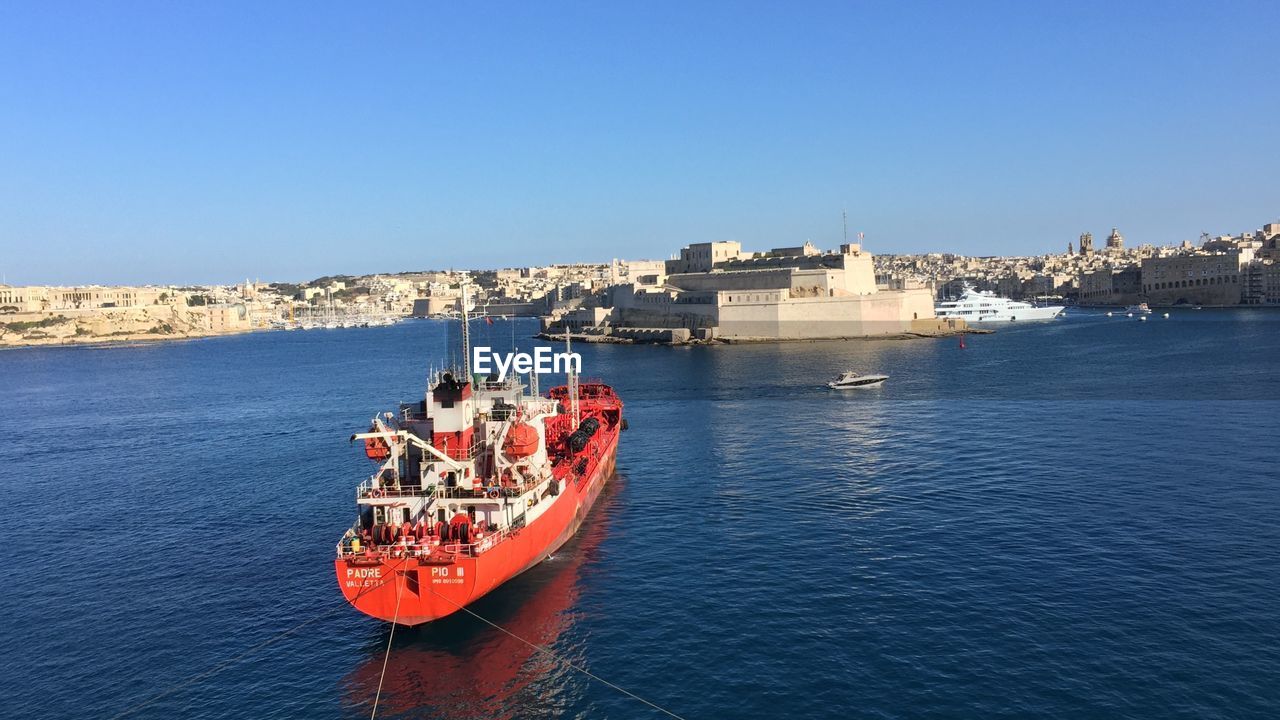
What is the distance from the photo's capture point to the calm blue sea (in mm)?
16266

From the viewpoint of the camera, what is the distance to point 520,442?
73.7 ft

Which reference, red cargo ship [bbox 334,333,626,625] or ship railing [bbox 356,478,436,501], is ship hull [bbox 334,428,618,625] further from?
ship railing [bbox 356,478,436,501]

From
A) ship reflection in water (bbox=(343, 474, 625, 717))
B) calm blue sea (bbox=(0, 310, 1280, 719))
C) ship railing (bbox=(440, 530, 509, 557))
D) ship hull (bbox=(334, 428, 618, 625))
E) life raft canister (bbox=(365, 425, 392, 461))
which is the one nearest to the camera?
ship reflection in water (bbox=(343, 474, 625, 717))

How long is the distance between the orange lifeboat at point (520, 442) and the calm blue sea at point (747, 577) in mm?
3240

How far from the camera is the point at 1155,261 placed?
157250 millimetres

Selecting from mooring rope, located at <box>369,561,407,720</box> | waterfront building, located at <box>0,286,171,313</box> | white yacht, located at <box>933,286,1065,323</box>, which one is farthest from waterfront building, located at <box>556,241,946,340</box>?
waterfront building, located at <box>0,286,171,313</box>

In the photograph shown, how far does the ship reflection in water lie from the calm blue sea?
8 cm

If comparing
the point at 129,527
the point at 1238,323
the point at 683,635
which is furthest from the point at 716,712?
the point at 1238,323

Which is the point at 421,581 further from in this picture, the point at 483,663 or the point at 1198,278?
the point at 1198,278

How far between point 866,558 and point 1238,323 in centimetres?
10130

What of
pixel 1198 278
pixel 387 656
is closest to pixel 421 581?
pixel 387 656

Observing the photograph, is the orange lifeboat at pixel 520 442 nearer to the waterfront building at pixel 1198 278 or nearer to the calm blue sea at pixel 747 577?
the calm blue sea at pixel 747 577

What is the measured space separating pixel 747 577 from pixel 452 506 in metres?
7.44

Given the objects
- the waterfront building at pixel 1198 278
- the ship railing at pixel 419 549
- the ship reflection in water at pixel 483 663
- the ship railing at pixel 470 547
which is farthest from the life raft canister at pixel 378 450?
the waterfront building at pixel 1198 278
